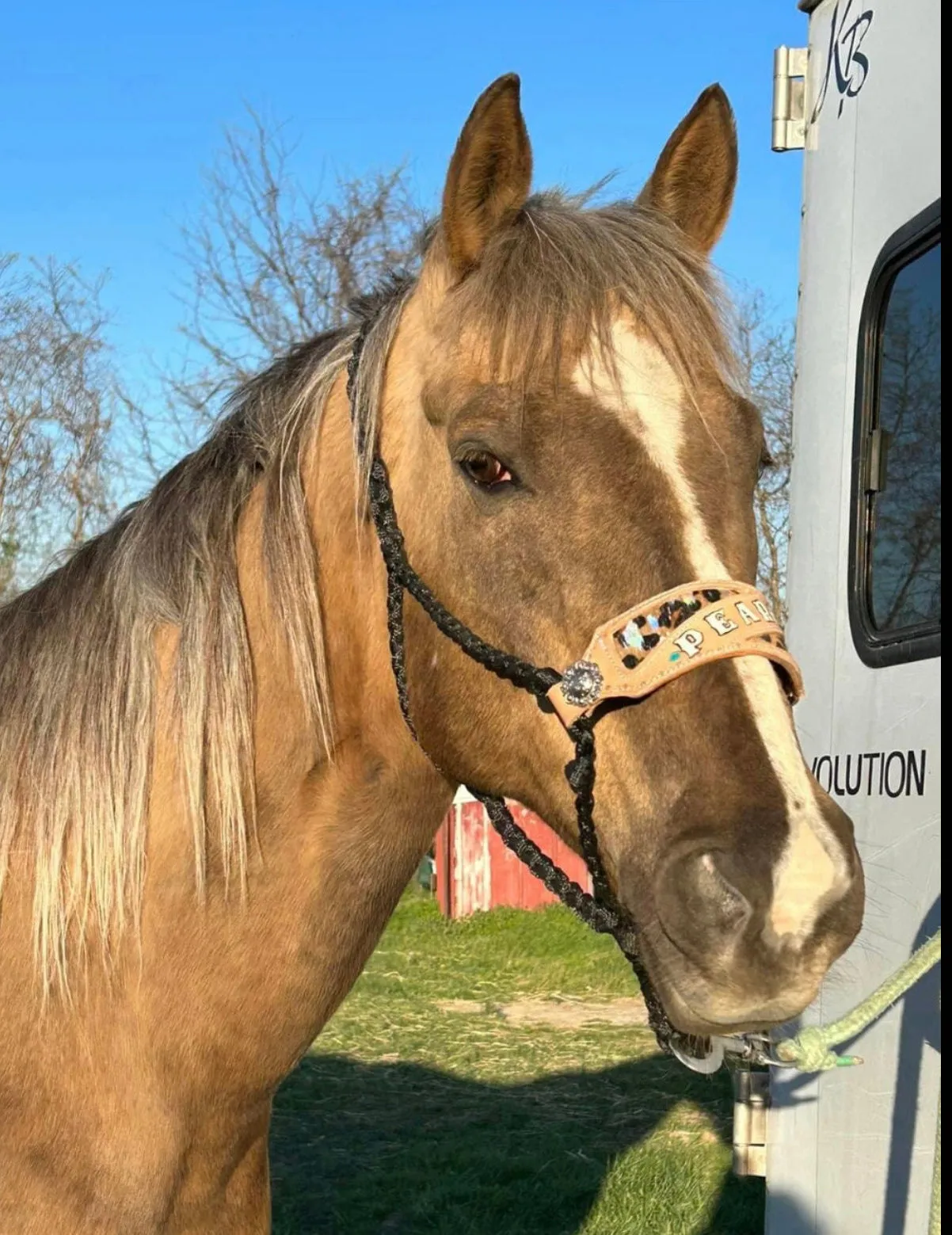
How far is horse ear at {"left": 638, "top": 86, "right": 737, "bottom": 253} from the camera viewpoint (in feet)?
7.15

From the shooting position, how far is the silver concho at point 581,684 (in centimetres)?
170

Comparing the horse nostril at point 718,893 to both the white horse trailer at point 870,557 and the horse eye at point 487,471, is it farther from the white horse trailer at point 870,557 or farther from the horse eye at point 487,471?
the white horse trailer at point 870,557

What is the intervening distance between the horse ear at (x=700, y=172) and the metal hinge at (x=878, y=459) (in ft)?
2.93

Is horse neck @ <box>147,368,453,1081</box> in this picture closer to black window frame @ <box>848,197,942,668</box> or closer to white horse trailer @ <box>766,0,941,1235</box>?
white horse trailer @ <box>766,0,941,1235</box>

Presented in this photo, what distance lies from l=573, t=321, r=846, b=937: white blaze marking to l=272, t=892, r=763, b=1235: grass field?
11.5 ft

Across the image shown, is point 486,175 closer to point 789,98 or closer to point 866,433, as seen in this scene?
point 866,433

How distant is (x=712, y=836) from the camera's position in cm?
155

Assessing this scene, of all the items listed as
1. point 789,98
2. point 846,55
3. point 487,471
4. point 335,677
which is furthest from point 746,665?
point 789,98

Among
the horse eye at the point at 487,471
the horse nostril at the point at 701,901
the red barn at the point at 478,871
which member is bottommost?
the red barn at the point at 478,871

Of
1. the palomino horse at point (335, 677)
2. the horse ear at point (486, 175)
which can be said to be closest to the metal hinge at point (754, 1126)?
the palomino horse at point (335, 677)

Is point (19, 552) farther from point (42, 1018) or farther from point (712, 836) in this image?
point (712, 836)

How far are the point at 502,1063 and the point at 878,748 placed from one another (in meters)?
4.65

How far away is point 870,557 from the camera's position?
2.95 meters

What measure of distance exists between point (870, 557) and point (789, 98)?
1358mm
